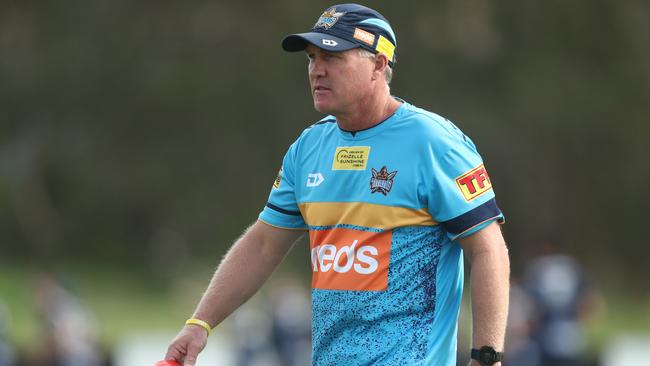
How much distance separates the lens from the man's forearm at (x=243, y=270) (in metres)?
5.54

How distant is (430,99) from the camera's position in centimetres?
2636

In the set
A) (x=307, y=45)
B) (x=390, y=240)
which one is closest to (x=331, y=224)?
(x=390, y=240)

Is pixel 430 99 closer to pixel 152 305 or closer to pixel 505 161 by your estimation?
pixel 505 161

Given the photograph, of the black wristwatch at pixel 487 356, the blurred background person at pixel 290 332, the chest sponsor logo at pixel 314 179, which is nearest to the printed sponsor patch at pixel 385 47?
the chest sponsor logo at pixel 314 179

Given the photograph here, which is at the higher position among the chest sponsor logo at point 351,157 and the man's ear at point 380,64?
the man's ear at point 380,64

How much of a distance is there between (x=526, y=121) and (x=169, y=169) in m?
7.63

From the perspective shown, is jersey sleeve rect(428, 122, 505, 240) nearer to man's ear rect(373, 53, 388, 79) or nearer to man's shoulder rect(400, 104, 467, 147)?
man's shoulder rect(400, 104, 467, 147)

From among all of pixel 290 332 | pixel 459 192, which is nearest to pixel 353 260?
pixel 459 192

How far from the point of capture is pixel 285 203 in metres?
5.57

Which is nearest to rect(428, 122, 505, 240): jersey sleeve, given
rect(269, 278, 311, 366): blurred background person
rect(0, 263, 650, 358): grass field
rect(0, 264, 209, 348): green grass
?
rect(269, 278, 311, 366): blurred background person

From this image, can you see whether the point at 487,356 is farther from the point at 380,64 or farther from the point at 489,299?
the point at 380,64

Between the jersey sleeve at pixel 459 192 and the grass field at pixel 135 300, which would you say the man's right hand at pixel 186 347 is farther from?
the grass field at pixel 135 300

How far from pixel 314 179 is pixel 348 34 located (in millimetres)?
603

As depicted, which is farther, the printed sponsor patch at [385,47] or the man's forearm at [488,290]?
the printed sponsor patch at [385,47]
